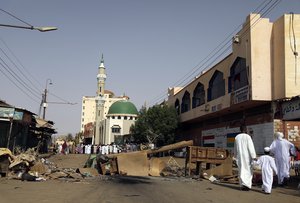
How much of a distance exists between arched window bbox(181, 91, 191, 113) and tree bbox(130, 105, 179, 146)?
46.3 inches

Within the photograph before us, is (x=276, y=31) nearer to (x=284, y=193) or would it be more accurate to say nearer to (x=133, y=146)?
(x=284, y=193)

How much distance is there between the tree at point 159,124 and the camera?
1703 inches

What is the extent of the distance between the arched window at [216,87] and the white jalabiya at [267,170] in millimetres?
20005

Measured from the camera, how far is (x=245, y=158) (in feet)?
36.1

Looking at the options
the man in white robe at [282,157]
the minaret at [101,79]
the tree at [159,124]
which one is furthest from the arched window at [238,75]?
the minaret at [101,79]

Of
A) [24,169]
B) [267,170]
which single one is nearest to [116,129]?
[24,169]

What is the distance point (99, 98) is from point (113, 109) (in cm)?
1043

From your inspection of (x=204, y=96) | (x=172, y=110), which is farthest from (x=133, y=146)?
(x=204, y=96)

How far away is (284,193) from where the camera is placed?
1038 centimetres

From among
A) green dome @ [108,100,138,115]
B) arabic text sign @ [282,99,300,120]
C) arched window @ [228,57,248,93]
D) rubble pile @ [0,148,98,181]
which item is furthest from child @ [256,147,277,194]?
green dome @ [108,100,138,115]

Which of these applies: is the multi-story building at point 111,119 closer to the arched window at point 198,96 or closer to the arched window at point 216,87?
the arched window at point 198,96

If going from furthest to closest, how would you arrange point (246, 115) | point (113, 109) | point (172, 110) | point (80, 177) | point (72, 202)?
1. point (113, 109)
2. point (172, 110)
3. point (246, 115)
4. point (80, 177)
5. point (72, 202)

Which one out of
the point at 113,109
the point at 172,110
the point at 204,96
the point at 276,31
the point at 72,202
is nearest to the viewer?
the point at 72,202

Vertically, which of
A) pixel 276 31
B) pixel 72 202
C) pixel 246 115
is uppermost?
pixel 276 31
